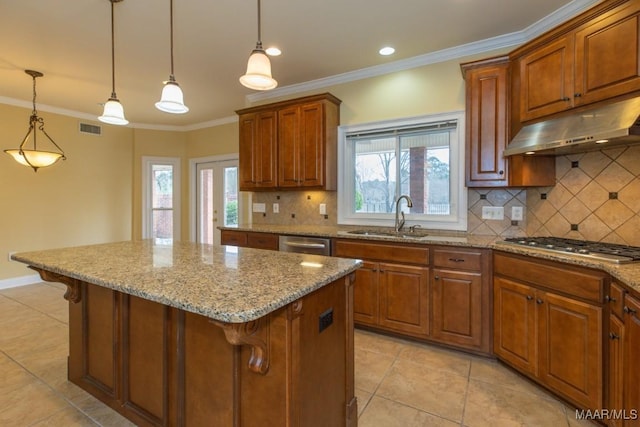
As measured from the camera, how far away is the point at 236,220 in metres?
5.61

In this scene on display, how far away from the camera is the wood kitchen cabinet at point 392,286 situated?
106 inches

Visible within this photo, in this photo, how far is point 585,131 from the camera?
1.92 m

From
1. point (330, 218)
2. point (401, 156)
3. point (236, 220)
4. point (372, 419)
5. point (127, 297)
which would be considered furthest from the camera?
point (236, 220)

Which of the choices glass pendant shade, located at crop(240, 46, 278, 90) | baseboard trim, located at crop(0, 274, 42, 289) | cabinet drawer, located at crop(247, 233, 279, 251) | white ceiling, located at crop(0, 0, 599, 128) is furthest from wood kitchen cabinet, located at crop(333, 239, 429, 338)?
baseboard trim, located at crop(0, 274, 42, 289)

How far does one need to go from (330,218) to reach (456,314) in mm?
1765

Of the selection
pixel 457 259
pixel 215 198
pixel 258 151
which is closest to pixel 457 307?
pixel 457 259

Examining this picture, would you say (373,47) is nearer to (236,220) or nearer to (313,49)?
(313,49)

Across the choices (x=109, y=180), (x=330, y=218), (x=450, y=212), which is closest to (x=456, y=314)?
(x=450, y=212)

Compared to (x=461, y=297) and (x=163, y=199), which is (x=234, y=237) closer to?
(x=461, y=297)

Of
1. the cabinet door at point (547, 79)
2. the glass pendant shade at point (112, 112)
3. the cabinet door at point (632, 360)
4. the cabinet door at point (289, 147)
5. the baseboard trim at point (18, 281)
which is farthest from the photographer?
the baseboard trim at point (18, 281)

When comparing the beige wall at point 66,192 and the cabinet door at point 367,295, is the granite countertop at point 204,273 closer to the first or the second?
the cabinet door at point 367,295

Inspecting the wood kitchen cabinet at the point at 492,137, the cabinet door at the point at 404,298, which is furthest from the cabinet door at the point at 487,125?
the cabinet door at the point at 404,298

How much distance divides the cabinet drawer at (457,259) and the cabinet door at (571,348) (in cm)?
50

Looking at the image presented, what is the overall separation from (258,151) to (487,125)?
2.53 meters
